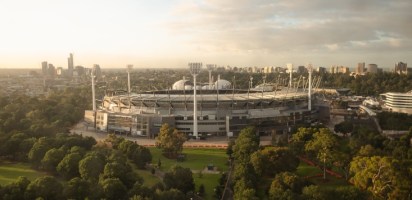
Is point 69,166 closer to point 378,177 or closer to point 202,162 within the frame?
point 202,162

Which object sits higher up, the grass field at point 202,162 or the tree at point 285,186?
the tree at point 285,186

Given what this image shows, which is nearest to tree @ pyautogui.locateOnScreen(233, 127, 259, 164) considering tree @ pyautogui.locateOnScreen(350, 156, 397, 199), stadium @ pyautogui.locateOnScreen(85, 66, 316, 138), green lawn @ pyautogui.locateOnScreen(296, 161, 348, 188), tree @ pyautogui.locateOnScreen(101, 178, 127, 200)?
green lawn @ pyautogui.locateOnScreen(296, 161, 348, 188)

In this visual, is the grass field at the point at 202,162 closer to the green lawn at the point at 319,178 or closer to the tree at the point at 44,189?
the green lawn at the point at 319,178

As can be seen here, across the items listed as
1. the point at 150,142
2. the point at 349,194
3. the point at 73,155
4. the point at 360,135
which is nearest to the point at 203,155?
the point at 150,142

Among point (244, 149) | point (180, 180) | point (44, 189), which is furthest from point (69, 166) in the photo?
point (244, 149)

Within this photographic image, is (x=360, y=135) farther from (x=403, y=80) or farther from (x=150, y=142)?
(x=403, y=80)

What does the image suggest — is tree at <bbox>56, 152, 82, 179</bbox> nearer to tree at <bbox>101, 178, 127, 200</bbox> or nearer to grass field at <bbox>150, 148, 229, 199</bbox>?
tree at <bbox>101, 178, 127, 200</bbox>

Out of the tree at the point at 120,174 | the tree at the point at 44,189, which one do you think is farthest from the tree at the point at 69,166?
the tree at the point at 44,189
